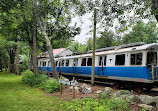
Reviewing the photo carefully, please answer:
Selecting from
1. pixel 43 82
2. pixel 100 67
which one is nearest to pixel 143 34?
pixel 100 67

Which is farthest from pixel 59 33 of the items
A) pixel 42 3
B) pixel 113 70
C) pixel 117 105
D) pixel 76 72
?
pixel 117 105

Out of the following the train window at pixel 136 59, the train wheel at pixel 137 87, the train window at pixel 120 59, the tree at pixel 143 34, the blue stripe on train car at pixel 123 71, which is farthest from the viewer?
the tree at pixel 143 34

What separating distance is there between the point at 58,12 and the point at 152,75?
9990 millimetres

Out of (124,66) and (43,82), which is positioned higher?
(124,66)

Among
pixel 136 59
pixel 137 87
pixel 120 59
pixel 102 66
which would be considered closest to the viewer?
pixel 136 59

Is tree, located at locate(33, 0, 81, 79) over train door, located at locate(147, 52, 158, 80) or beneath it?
over

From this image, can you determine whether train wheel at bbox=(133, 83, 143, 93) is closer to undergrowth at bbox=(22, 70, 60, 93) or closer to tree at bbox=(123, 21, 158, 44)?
undergrowth at bbox=(22, 70, 60, 93)

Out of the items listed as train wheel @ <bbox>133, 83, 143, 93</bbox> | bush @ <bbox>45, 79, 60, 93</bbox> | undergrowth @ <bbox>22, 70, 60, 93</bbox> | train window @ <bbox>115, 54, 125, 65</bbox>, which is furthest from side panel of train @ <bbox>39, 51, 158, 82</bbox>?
bush @ <bbox>45, 79, 60, 93</bbox>

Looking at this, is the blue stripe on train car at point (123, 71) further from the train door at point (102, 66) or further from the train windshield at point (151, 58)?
the train windshield at point (151, 58)

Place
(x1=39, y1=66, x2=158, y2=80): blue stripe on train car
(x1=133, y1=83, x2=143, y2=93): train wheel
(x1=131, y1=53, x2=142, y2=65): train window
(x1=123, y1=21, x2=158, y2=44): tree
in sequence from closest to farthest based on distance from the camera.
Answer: (x1=39, y1=66, x2=158, y2=80): blue stripe on train car
(x1=131, y1=53, x2=142, y2=65): train window
(x1=133, y1=83, x2=143, y2=93): train wheel
(x1=123, y1=21, x2=158, y2=44): tree

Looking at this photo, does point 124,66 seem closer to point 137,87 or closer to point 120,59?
point 120,59

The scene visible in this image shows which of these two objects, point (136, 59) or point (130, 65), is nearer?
point (136, 59)

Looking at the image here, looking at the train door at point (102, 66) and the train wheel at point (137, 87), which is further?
the train door at point (102, 66)

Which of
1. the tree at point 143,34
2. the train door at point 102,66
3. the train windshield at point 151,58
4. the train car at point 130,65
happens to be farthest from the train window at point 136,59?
the tree at point 143,34
